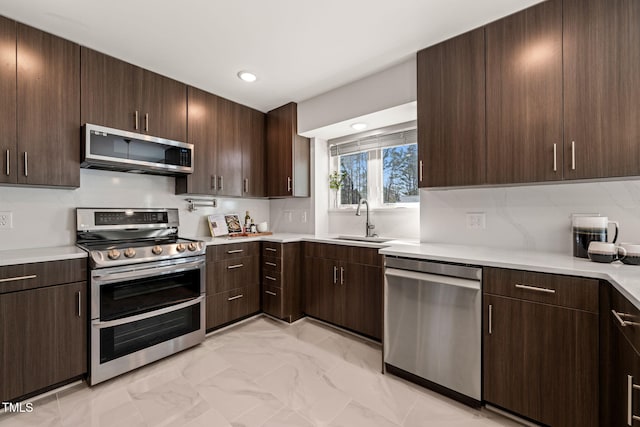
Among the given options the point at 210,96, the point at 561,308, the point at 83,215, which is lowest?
the point at 561,308

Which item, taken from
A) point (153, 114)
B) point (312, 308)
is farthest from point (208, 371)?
point (153, 114)

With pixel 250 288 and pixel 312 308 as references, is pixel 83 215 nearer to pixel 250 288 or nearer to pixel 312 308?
pixel 250 288

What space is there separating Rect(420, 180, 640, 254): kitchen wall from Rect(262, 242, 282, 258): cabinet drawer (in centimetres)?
142

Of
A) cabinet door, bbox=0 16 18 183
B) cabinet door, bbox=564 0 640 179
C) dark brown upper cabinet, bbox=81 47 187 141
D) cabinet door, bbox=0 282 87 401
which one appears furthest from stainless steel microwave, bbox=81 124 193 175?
→ cabinet door, bbox=564 0 640 179

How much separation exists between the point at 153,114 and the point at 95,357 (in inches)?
77.7

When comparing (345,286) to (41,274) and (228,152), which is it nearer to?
(228,152)

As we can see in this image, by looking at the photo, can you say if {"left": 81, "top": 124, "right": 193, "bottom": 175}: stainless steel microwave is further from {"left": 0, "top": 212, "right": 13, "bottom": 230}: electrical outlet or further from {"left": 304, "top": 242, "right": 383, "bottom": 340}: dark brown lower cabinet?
{"left": 304, "top": 242, "right": 383, "bottom": 340}: dark brown lower cabinet

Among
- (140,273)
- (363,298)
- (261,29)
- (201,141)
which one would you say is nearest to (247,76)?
(261,29)

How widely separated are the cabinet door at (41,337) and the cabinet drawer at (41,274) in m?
0.04

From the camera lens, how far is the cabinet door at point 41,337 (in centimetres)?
160

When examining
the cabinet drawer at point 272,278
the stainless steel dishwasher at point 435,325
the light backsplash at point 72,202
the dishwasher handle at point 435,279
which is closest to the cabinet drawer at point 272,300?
the cabinet drawer at point 272,278

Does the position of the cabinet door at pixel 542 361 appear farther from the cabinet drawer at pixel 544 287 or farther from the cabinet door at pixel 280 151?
the cabinet door at pixel 280 151

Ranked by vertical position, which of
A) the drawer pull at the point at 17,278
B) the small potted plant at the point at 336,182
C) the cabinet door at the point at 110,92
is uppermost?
the cabinet door at the point at 110,92

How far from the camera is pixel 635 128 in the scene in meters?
1.42
